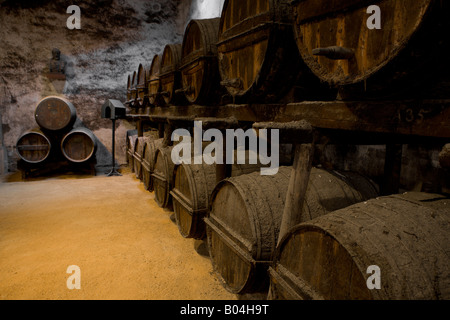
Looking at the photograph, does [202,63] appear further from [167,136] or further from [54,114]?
[54,114]

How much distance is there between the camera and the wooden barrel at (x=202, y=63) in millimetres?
2812

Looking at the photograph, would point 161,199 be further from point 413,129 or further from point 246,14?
point 413,129

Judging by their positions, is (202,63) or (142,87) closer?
(202,63)

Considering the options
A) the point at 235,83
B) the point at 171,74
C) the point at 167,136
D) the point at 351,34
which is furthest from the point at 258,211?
the point at 167,136

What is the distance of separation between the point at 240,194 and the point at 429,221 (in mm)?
1108

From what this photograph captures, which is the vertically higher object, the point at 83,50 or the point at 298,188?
the point at 83,50

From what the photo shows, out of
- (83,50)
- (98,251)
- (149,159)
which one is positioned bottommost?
(98,251)

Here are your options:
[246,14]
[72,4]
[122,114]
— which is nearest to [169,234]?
[246,14]

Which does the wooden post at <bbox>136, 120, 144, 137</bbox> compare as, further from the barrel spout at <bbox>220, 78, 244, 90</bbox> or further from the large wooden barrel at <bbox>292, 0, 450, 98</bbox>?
the large wooden barrel at <bbox>292, 0, 450, 98</bbox>

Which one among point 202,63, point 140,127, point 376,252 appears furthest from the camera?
point 140,127

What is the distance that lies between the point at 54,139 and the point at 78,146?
0.82 meters

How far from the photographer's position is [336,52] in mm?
1215

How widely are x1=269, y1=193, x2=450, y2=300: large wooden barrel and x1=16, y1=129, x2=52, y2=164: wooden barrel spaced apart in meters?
7.86

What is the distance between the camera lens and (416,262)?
1.04 meters
